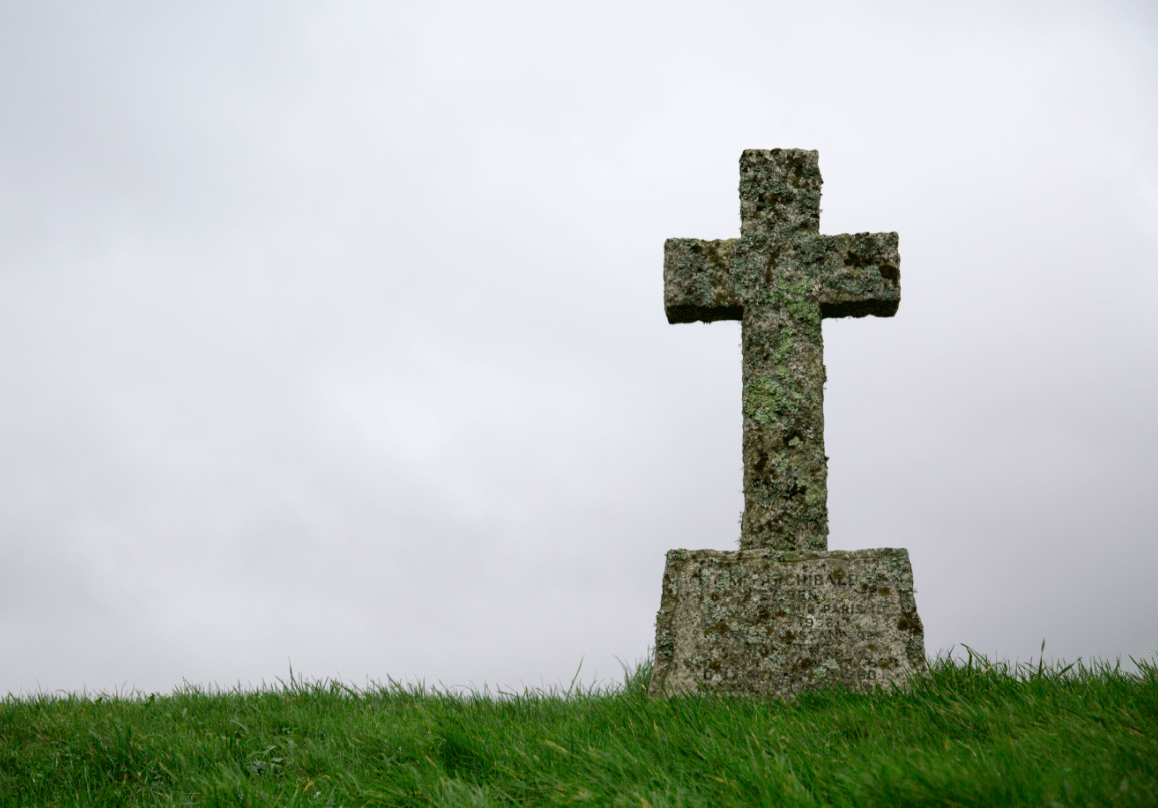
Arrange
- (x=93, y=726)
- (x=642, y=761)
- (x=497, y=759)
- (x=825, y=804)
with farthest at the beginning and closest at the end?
1. (x=93, y=726)
2. (x=497, y=759)
3. (x=642, y=761)
4. (x=825, y=804)

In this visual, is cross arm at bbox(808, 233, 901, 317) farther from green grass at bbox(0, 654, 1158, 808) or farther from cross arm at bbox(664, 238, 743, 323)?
green grass at bbox(0, 654, 1158, 808)

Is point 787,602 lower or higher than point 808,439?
lower

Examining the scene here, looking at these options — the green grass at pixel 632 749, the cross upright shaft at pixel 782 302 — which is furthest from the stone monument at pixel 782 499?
the green grass at pixel 632 749

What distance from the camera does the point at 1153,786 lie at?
260 centimetres

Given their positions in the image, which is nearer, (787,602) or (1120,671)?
(1120,671)

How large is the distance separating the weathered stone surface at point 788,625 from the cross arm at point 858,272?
1659mm

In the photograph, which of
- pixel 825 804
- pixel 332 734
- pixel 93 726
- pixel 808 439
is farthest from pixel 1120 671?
pixel 93 726

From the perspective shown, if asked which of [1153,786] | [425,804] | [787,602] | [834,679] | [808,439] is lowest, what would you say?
[425,804]

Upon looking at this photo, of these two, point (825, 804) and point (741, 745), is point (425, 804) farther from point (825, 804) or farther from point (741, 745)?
point (825, 804)

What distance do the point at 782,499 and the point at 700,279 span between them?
5.12ft

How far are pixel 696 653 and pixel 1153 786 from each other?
252 cm

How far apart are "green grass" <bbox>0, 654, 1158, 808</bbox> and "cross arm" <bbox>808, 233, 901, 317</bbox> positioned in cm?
234

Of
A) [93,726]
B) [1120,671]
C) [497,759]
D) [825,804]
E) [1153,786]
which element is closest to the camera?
[1153,786]

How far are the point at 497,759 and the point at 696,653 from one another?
145cm
